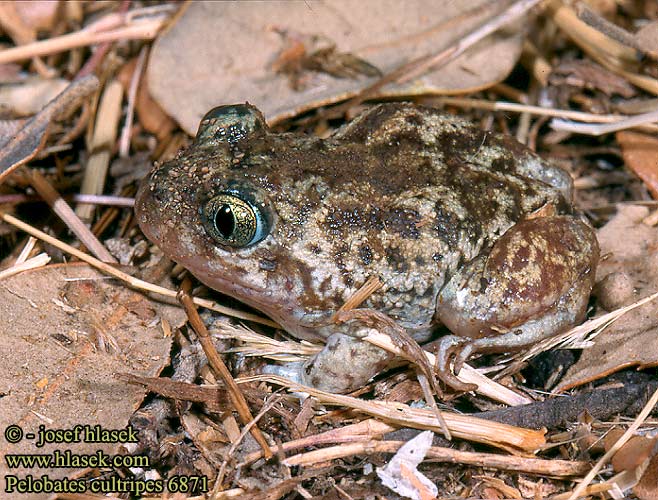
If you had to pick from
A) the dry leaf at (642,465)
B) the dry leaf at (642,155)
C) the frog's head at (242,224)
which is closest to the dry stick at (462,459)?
the dry leaf at (642,465)

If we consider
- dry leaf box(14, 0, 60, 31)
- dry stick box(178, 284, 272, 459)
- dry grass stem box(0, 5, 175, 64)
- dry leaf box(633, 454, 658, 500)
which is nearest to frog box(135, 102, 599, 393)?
dry stick box(178, 284, 272, 459)

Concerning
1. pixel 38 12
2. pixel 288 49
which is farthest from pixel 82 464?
pixel 38 12

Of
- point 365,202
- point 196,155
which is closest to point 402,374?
point 365,202

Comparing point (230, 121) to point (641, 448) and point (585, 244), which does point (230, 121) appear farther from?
point (641, 448)

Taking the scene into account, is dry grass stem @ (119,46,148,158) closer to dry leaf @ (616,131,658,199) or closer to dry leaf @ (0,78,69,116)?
dry leaf @ (0,78,69,116)

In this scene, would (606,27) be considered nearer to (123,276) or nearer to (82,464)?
(123,276)

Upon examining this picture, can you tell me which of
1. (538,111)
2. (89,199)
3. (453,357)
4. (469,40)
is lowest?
(453,357)
